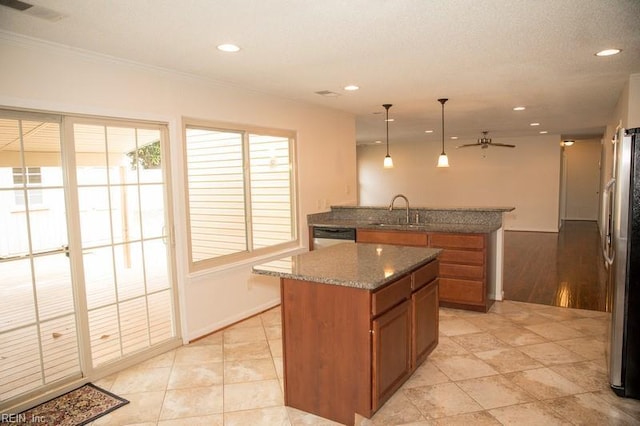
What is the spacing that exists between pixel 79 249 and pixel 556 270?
6319mm

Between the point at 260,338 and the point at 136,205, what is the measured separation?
1.63 metres

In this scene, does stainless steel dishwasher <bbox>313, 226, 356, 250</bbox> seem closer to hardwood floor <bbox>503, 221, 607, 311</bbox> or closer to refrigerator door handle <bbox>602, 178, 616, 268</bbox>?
hardwood floor <bbox>503, 221, 607, 311</bbox>

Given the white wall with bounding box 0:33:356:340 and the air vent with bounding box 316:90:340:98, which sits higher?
the air vent with bounding box 316:90:340:98

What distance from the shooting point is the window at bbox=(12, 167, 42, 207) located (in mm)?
2637

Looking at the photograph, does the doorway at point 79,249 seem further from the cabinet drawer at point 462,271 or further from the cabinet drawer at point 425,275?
the cabinet drawer at point 462,271

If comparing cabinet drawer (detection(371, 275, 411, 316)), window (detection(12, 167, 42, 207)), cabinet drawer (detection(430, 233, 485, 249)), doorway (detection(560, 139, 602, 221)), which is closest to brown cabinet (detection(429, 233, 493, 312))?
cabinet drawer (detection(430, 233, 485, 249))

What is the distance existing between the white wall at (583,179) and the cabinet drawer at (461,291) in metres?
9.78

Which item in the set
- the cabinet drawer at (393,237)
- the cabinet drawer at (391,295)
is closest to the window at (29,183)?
the cabinet drawer at (391,295)

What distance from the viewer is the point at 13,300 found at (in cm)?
263

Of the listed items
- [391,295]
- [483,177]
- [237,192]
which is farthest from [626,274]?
[483,177]

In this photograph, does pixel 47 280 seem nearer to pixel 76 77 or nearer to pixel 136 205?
pixel 136 205

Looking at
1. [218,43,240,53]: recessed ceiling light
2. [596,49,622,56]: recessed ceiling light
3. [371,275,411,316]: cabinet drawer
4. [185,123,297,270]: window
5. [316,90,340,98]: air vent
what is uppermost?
[316,90,340,98]: air vent

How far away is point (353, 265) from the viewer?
104 inches

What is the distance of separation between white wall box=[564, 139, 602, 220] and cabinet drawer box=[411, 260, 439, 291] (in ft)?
36.7
